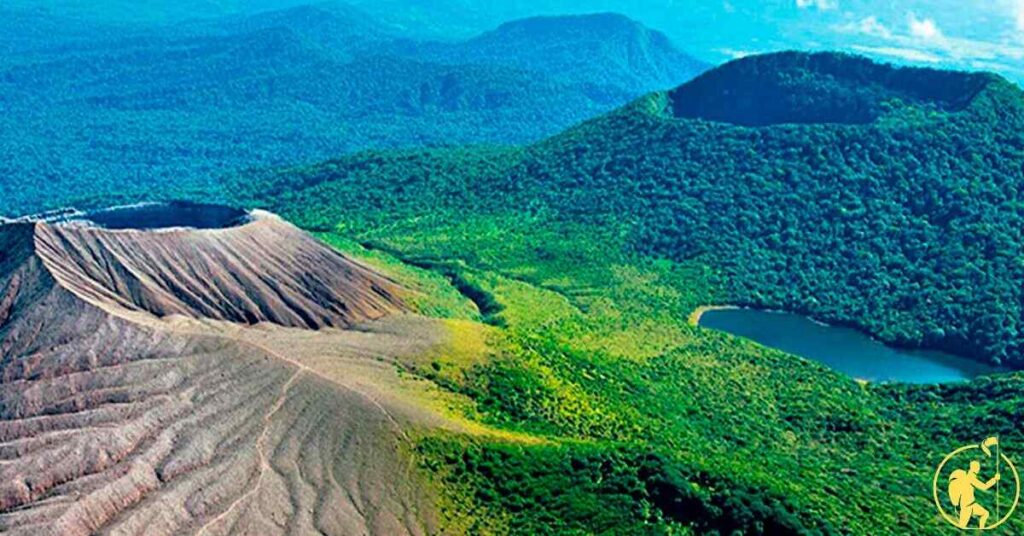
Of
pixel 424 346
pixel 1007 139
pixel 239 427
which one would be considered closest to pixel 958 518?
pixel 424 346

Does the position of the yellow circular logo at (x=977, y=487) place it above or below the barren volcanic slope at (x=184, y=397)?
below

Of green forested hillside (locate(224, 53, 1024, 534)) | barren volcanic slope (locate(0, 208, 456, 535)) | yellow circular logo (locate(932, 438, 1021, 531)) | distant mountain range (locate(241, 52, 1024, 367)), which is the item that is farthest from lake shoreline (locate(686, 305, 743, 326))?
barren volcanic slope (locate(0, 208, 456, 535))

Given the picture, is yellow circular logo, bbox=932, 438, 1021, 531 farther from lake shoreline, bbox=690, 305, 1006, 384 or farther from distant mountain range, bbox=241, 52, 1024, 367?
distant mountain range, bbox=241, 52, 1024, 367

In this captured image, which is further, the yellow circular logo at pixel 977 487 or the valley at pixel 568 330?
the yellow circular logo at pixel 977 487

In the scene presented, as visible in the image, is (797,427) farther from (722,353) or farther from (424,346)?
(424,346)

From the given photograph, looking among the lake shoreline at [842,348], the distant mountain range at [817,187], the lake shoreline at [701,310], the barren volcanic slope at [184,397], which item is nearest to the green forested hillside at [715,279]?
the distant mountain range at [817,187]

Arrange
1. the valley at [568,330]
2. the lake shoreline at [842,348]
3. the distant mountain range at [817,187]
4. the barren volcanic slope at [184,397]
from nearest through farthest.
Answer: the barren volcanic slope at [184,397]
the valley at [568,330]
the lake shoreline at [842,348]
the distant mountain range at [817,187]

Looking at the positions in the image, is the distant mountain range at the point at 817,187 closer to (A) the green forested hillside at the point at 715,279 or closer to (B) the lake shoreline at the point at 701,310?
(A) the green forested hillside at the point at 715,279

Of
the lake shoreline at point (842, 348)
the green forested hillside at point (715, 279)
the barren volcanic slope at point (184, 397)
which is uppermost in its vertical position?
the barren volcanic slope at point (184, 397)
